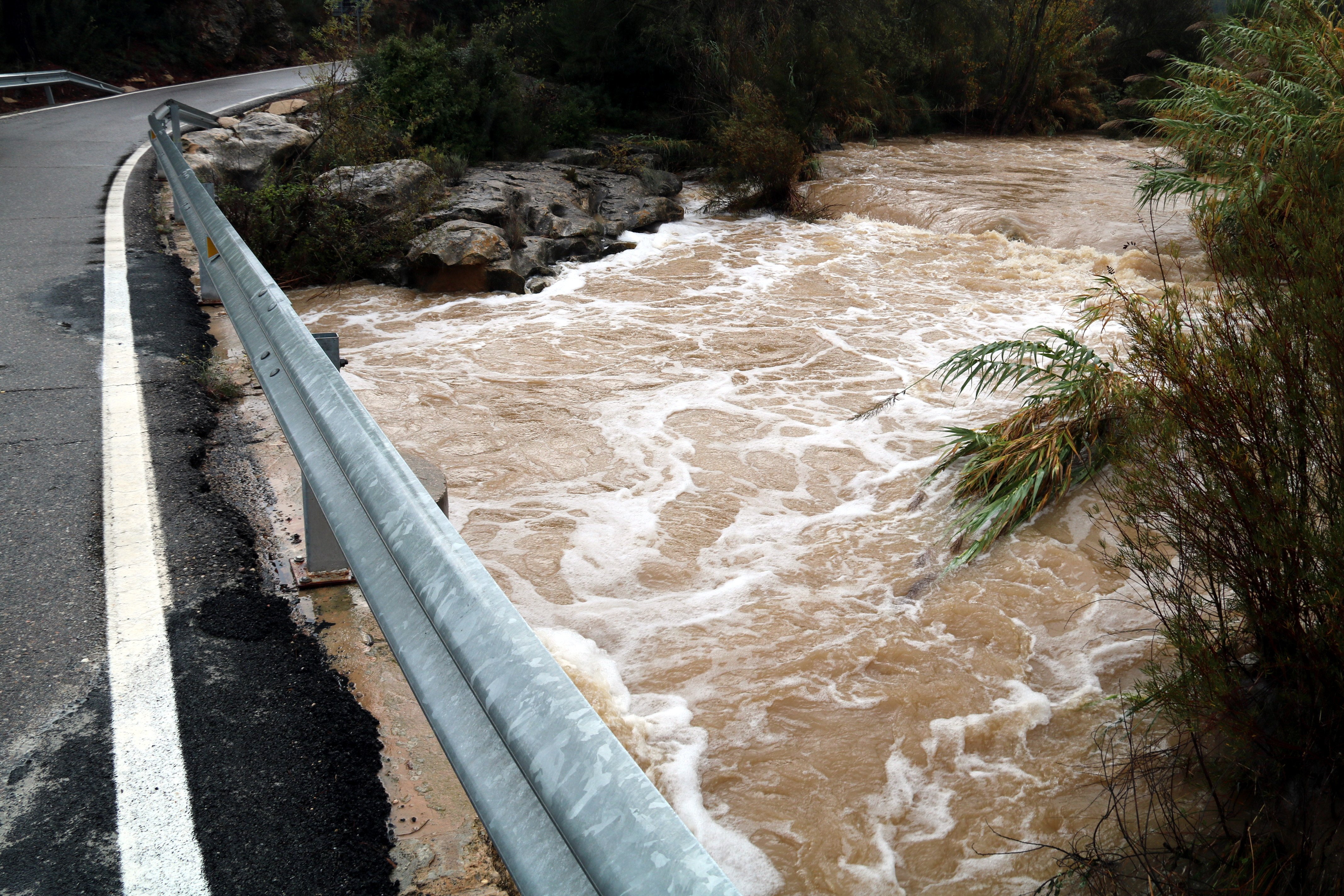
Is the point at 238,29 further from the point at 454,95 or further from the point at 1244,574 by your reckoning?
the point at 1244,574

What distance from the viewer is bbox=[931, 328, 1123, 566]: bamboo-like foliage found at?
504 cm

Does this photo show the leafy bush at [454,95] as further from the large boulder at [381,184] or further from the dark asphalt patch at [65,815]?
the dark asphalt patch at [65,815]

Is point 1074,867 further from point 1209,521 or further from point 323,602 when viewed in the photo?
point 323,602

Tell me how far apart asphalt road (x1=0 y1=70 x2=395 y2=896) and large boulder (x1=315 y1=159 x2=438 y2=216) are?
6.06 m


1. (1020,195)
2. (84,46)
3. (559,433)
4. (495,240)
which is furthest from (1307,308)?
(84,46)

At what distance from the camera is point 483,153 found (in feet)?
49.3

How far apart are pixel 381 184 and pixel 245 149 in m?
2.11

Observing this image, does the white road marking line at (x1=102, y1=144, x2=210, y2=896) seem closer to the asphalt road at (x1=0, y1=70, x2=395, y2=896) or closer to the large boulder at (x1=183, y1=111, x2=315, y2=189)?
the asphalt road at (x1=0, y1=70, x2=395, y2=896)

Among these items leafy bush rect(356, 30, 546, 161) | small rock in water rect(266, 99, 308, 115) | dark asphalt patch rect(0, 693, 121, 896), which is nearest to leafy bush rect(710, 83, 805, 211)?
leafy bush rect(356, 30, 546, 161)

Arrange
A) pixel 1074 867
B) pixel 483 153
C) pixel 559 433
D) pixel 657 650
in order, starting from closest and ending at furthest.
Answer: pixel 1074 867, pixel 657 650, pixel 559 433, pixel 483 153

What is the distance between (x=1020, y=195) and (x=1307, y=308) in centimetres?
1349

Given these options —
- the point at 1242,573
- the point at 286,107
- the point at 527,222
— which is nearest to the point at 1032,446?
the point at 1242,573

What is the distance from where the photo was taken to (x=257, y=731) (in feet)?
7.46

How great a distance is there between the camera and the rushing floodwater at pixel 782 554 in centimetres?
337
